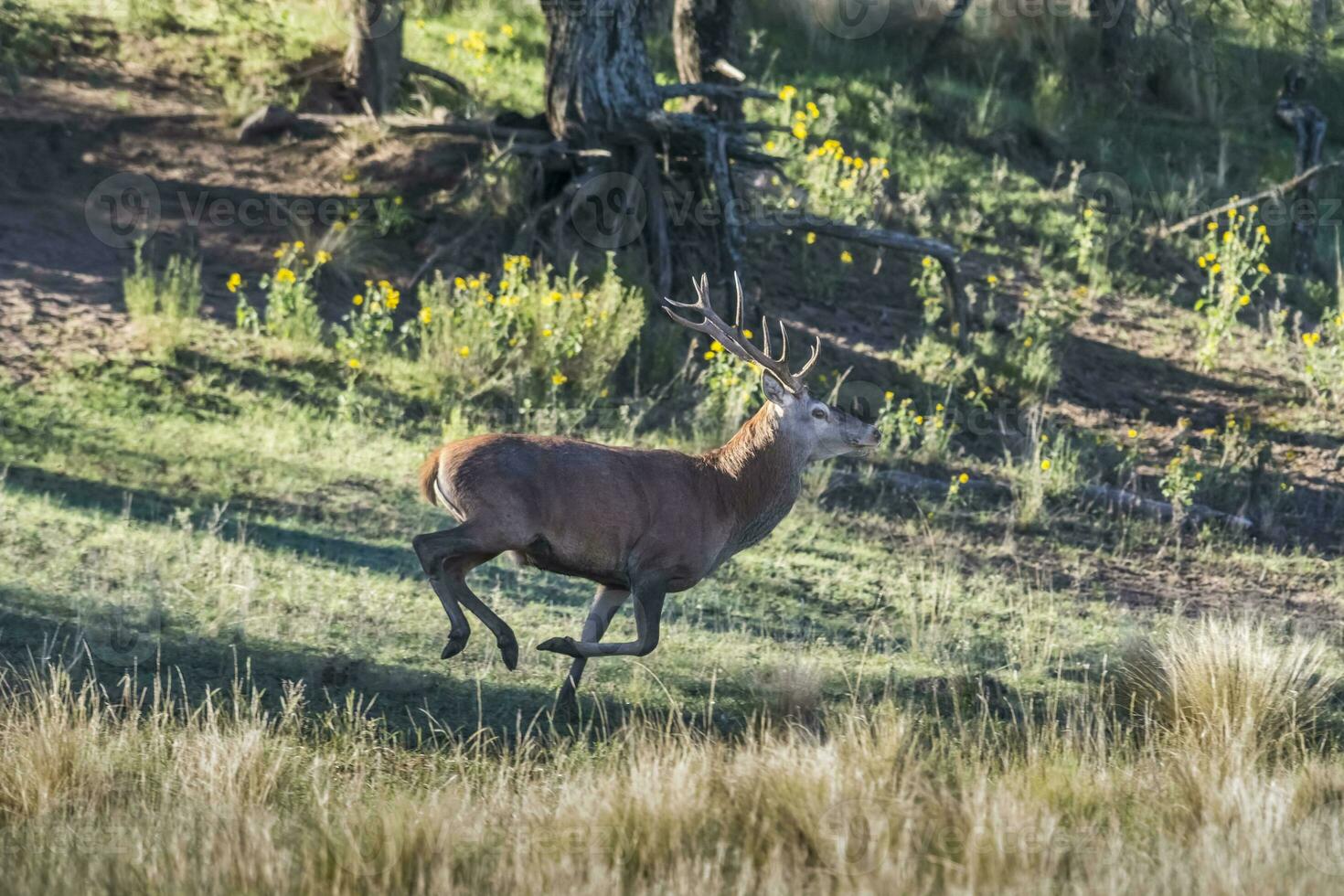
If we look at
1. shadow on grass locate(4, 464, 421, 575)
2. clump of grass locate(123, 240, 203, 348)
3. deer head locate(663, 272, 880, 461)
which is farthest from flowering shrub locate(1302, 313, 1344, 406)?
clump of grass locate(123, 240, 203, 348)

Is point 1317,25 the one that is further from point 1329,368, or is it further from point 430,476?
point 430,476

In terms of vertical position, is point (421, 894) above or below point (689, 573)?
below

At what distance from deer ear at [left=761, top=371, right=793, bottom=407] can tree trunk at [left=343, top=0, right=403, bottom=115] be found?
869 centimetres

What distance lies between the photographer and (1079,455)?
13.9 m

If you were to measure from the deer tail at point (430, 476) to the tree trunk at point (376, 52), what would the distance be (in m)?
8.95

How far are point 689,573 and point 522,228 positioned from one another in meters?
7.37

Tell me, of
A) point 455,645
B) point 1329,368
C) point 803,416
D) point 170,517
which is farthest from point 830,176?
point 455,645

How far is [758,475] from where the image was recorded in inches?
332

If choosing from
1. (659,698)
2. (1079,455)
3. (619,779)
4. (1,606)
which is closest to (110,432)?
(1,606)

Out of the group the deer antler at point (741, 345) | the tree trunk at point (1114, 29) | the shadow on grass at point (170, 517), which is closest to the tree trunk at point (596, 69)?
the shadow on grass at point (170, 517)

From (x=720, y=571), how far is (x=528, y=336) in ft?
10.6

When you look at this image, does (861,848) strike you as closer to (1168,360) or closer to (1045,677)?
(1045,677)

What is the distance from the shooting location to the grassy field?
21.1ft

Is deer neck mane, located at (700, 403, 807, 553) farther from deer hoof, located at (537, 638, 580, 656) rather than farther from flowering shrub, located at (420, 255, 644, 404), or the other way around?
flowering shrub, located at (420, 255, 644, 404)
